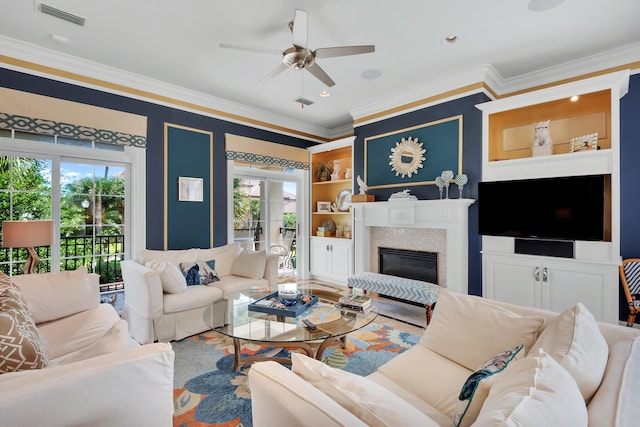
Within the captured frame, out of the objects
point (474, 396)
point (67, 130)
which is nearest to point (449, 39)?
point (474, 396)

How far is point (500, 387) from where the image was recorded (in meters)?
0.85

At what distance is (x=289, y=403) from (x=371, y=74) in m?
Result: 3.50

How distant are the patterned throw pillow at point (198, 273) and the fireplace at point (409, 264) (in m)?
2.37

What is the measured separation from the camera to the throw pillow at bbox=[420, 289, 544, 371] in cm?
150

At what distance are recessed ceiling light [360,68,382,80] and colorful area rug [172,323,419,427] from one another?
112 inches

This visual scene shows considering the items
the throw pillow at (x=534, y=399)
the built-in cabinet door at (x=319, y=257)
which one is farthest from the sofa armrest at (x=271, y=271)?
the throw pillow at (x=534, y=399)

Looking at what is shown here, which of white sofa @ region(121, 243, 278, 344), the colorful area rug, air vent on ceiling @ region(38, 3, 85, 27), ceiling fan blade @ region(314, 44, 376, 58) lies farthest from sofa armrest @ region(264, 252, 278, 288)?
air vent on ceiling @ region(38, 3, 85, 27)

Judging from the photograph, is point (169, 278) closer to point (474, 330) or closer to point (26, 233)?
point (26, 233)

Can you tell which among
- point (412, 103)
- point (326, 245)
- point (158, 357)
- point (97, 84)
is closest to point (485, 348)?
point (158, 357)

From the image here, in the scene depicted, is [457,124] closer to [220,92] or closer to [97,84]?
[220,92]

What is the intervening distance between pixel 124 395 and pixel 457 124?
12.8 feet

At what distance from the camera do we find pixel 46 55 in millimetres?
3012

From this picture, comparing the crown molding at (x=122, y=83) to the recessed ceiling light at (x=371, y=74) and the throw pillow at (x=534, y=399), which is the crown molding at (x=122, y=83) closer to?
the recessed ceiling light at (x=371, y=74)

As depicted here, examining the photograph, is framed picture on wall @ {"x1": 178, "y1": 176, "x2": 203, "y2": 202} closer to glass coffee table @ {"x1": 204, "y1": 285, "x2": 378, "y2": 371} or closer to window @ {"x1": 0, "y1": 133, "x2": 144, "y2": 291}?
window @ {"x1": 0, "y1": 133, "x2": 144, "y2": 291}
